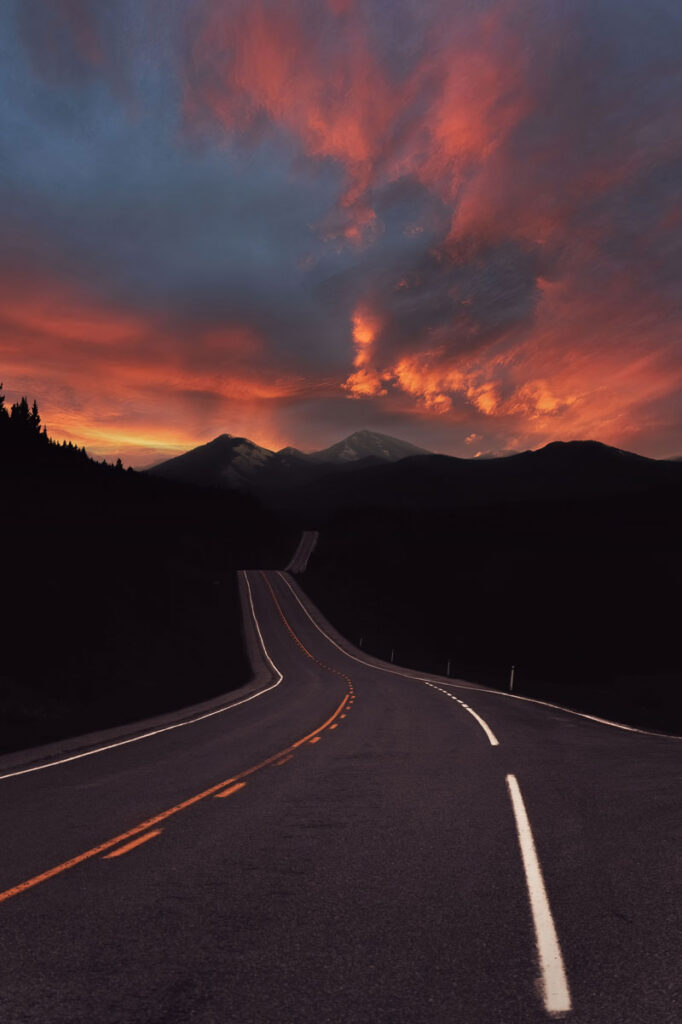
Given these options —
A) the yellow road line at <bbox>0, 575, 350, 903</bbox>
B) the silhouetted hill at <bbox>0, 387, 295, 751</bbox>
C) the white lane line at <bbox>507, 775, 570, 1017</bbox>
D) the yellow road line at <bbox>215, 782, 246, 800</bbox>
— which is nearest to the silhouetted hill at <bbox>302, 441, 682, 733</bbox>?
the silhouetted hill at <bbox>0, 387, 295, 751</bbox>

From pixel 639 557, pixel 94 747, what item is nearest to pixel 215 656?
pixel 94 747

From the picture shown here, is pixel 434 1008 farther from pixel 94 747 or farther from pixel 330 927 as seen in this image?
pixel 94 747

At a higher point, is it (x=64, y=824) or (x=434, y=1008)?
(x=434, y=1008)

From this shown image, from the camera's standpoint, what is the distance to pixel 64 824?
27.3 ft

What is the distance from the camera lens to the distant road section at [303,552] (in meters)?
112

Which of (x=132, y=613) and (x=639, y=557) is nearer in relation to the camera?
(x=132, y=613)

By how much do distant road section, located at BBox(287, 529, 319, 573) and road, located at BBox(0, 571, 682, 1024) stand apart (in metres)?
96.6

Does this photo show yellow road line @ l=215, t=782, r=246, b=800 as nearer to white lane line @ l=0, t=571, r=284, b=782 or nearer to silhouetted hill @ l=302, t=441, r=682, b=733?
white lane line @ l=0, t=571, r=284, b=782

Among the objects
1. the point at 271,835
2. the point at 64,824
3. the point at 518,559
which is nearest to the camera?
the point at 271,835

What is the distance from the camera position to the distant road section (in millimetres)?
111925

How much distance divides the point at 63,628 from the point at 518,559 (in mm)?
86180

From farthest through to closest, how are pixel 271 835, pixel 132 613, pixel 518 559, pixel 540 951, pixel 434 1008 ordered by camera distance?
pixel 518 559 → pixel 132 613 → pixel 271 835 → pixel 540 951 → pixel 434 1008

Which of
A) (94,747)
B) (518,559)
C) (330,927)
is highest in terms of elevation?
(518,559)

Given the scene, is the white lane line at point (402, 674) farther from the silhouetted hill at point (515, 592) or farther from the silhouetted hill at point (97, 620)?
the silhouetted hill at point (97, 620)
